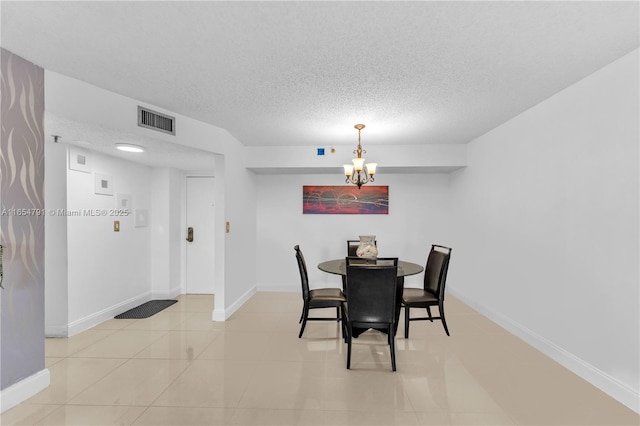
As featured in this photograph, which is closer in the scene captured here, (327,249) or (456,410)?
(456,410)

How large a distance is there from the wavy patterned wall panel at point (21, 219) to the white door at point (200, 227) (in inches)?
104

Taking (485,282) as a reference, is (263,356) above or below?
Result: below

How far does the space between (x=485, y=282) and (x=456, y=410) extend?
7.38 feet

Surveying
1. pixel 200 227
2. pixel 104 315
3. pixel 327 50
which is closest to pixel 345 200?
pixel 200 227

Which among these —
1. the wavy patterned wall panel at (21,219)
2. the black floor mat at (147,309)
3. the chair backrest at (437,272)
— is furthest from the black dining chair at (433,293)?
the black floor mat at (147,309)

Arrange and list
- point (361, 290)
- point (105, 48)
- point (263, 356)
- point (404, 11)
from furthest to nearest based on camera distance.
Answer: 1. point (263, 356)
2. point (361, 290)
3. point (105, 48)
4. point (404, 11)

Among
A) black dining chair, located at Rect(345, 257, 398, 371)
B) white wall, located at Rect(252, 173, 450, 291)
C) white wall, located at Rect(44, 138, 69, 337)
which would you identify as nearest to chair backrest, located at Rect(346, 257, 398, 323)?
black dining chair, located at Rect(345, 257, 398, 371)

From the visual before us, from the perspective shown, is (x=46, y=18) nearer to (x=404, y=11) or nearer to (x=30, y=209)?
(x=30, y=209)

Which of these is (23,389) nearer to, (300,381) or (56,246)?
(56,246)

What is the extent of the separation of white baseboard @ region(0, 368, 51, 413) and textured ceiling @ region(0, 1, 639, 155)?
218 cm

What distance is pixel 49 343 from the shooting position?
3.03 metres

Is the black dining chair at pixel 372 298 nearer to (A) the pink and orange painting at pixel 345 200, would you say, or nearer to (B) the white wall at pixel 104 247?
(A) the pink and orange painting at pixel 345 200

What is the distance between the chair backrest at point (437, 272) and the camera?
3.17 m

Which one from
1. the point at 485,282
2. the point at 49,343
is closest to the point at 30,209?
the point at 49,343
